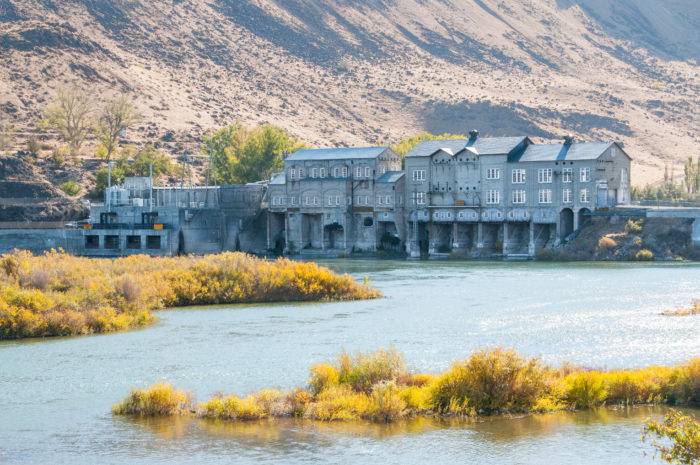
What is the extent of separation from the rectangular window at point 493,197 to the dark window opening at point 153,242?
1034 inches

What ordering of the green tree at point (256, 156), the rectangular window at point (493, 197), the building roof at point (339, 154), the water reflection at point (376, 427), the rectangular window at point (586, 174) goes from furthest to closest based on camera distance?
1. the green tree at point (256, 156)
2. the building roof at point (339, 154)
3. the rectangular window at point (493, 197)
4. the rectangular window at point (586, 174)
5. the water reflection at point (376, 427)

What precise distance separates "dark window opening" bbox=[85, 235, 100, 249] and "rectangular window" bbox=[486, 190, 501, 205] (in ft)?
102

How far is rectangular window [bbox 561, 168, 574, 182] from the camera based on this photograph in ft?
301

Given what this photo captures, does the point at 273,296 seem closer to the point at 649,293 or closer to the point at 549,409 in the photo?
Result: the point at 649,293

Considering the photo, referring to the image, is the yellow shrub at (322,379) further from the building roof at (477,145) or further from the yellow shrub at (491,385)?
the building roof at (477,145)

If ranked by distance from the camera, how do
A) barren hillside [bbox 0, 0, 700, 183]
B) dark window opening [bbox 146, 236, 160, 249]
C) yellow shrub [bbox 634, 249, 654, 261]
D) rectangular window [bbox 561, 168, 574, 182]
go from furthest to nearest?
barren hillside [bbox 0, 0, 700, 183]
dark window opening [bbox 146, 236, 160, 249]
rectangular window [bbox 561, 168, 574, 182]
yellow shrub [bbox 634, 249, 654, 261]

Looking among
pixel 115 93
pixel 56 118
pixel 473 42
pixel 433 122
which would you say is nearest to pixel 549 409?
pixel 56 118

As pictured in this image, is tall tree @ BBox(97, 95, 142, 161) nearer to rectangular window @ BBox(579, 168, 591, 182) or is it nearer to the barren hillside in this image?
the barren hillside

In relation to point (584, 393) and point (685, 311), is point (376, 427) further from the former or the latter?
point (685, 311)

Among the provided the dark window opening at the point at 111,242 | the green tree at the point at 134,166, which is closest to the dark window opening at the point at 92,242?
the dark window opening at the point at 111,242

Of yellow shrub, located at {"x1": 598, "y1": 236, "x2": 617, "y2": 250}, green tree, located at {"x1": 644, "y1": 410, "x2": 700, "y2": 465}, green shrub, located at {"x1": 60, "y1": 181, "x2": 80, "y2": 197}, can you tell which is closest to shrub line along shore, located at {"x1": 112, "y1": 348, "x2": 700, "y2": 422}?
green tree, located at {"x1": 644, "y1": 410, "x2": 700, "y2": 465}

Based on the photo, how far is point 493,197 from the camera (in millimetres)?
95562

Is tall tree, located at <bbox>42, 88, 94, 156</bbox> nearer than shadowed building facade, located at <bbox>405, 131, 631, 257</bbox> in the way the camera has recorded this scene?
No

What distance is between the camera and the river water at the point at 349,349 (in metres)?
28.3
